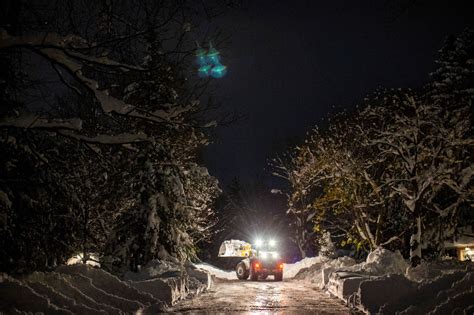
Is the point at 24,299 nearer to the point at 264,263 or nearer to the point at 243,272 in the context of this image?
the point at 264,263

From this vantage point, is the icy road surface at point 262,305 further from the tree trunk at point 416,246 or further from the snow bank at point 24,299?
the tree trunk at point 416,246

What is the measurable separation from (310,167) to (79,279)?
19516 millimetres

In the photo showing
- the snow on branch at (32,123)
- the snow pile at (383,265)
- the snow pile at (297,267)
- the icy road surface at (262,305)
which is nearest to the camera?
the snow on branch at (32,123)

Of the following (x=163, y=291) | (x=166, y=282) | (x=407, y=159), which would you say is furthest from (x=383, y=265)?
(x=163, y=291)

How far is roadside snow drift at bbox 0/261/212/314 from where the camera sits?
348 inches

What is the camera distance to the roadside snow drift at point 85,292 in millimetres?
8836

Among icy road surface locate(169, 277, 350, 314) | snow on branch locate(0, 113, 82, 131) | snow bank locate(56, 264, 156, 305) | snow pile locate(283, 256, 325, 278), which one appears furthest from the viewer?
snow pile locate(283, 256, 325, 278)

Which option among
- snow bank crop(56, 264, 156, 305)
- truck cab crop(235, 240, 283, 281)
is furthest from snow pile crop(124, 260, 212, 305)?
truck cab crop(235, 240, 283, 281)

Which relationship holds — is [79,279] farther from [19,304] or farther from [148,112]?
[148,112]

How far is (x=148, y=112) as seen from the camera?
697cm

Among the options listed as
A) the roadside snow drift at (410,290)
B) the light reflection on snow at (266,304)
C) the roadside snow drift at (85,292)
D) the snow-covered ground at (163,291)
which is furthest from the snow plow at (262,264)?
the roadside snow drift at (85,292)

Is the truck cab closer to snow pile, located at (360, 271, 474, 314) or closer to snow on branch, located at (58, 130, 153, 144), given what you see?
snow pile, located at (360, 271, 474, 314)

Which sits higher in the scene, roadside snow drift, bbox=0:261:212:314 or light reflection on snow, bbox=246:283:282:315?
roadside snow drift, bbox=0:261:212:314

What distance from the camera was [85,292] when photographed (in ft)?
39.1
